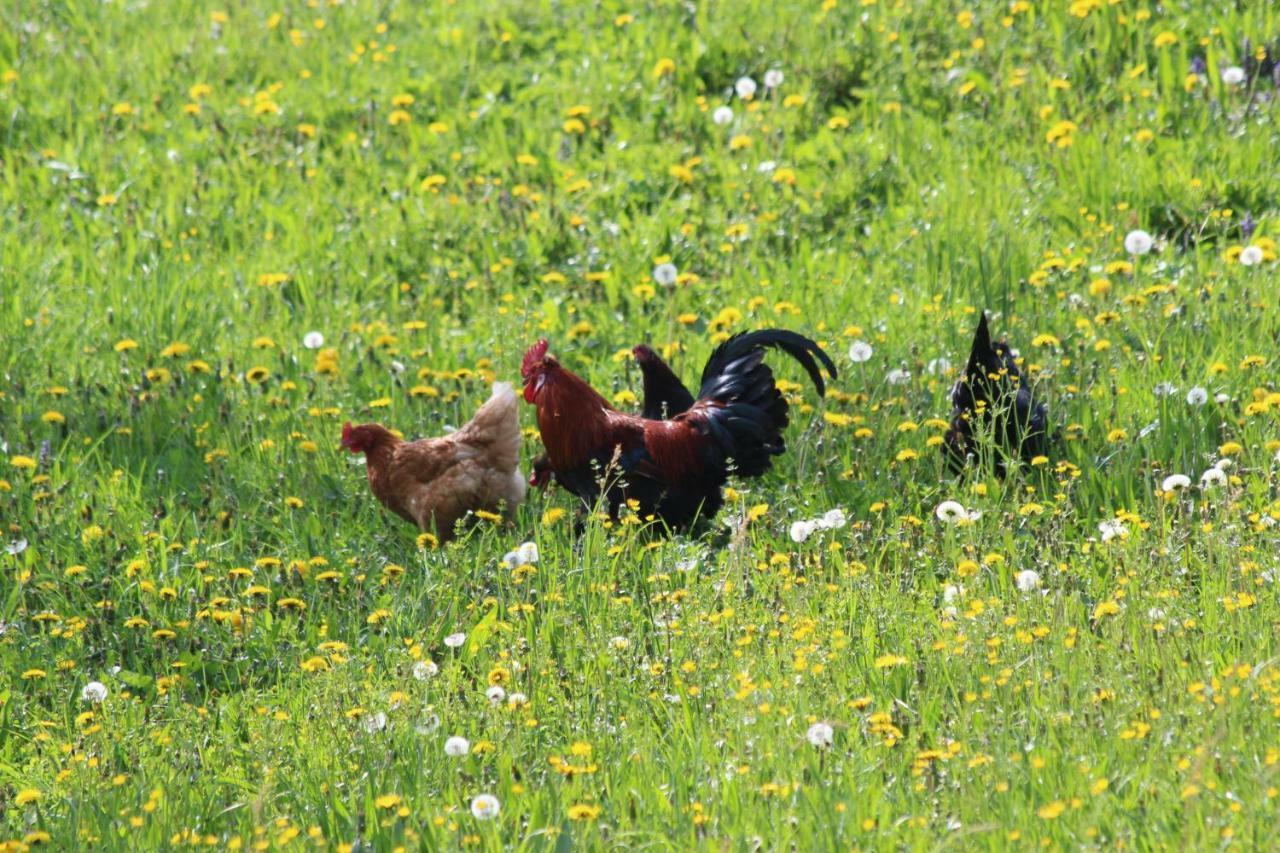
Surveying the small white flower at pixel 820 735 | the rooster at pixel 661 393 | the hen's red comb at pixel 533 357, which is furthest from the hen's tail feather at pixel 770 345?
the small white flower at pixel 820 735

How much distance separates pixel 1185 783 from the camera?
11.0ft

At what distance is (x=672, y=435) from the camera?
5508 millimetres

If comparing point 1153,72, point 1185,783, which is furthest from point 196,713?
point 1153,72

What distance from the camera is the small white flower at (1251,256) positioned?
600 centimetres

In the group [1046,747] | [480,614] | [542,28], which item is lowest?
[480,614]

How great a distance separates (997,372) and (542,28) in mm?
5093

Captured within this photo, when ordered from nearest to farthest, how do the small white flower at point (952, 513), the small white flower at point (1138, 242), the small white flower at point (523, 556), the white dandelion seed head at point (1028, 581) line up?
1. the white dandelion seed head at point (1028, 581)
2. the small white flower at point (952, 513)
3. the small white flower at point (523, 556)
4. the small white flower at point (1138, 242)

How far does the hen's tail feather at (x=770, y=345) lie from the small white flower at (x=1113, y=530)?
1181mm

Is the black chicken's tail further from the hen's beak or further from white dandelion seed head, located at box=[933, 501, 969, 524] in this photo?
white dandelion seed head, located at box=[933, 501, 969, 524]

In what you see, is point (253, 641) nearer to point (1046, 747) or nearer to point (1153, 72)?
point (1046, 747)

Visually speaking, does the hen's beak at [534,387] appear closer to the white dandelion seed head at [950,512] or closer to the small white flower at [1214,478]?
the white dandelion seed head at [950,512]

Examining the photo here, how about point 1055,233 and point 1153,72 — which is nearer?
point 1055,233

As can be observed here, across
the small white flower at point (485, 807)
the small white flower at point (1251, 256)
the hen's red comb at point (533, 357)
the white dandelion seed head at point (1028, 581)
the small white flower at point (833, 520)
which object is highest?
the hen's red comb at point (533, 357)

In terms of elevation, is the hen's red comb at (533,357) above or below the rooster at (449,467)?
above
